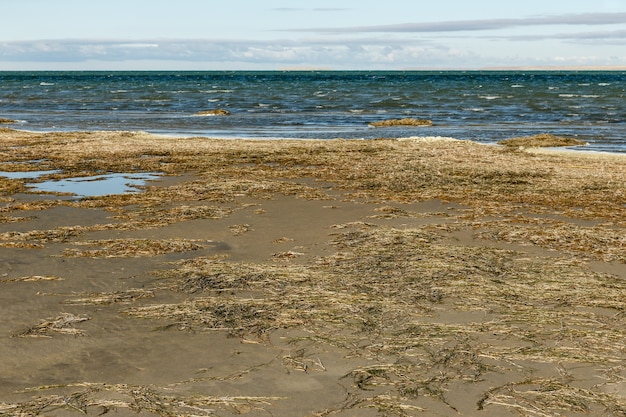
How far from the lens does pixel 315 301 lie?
9.53 metres

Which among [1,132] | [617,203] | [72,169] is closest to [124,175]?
[72,169]

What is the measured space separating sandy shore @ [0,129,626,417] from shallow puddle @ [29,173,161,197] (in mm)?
700

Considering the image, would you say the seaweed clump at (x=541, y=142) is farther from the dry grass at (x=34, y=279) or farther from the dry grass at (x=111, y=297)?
the dry grass at (x=34, y=279)

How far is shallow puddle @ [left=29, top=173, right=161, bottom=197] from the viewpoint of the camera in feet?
60.7

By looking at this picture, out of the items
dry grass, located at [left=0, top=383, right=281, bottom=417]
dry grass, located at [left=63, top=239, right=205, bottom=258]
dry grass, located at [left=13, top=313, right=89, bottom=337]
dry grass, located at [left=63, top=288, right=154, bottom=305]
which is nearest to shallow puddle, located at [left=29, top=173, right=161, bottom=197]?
dry grass, located at [left=63, top=239, right=205, bottom=258]

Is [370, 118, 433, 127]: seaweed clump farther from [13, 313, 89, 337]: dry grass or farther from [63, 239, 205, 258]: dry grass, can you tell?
[13, 313, 89, 337]: dry grass

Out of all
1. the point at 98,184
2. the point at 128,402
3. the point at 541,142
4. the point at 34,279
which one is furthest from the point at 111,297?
the point at 541,142

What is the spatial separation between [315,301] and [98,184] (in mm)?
12316

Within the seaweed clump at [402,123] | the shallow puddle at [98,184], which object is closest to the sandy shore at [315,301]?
the shallow puddle at [98,184]

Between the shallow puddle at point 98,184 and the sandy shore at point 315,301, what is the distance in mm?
700

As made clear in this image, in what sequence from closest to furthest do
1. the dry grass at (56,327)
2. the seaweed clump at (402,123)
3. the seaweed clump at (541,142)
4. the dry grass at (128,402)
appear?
1. the dry grass at (128,402)
2. the dry grass at (56,327)
3. the seaweed clump at (541,142)
4. the seaweed clump at (402,123)

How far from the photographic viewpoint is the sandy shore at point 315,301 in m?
6.90

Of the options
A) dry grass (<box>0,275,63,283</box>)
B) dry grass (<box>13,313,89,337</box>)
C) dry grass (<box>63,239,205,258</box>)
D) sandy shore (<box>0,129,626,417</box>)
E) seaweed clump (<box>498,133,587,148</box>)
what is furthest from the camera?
seaweed clump (<box>498,133,587,148</box>)

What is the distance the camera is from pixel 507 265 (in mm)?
11430
